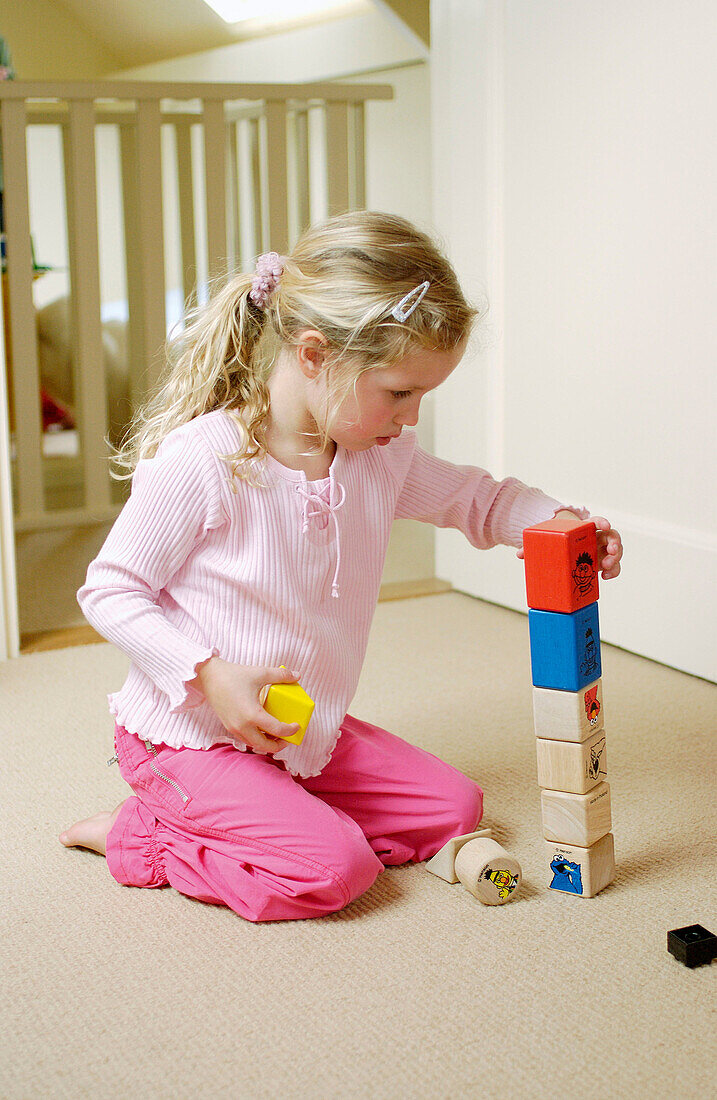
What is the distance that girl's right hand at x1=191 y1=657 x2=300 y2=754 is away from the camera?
88 centimetres

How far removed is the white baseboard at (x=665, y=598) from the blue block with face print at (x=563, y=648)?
0.61 meters

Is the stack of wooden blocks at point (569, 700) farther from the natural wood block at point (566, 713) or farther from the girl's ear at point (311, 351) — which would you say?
the girl's ear at point (311, 351)

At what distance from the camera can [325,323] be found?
91cm

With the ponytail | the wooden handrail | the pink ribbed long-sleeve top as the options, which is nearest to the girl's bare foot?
the pink ribbed long-sleeve top

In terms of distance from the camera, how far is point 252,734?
2.92 ft

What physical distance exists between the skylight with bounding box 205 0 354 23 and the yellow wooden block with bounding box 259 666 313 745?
2.49 m

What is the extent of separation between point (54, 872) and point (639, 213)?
1.11 m

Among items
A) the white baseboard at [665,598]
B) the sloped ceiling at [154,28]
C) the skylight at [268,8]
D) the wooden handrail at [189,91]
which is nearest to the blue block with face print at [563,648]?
the white baseboard at [665,598]

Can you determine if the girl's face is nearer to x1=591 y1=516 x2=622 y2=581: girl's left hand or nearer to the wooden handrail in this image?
x1=591 y1=516 x2=622 y2=581: girl's left hand

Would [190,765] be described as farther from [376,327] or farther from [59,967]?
[376,327]

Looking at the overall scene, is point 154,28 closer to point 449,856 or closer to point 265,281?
point 265,281

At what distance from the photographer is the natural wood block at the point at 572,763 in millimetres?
889

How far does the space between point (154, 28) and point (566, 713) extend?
3.38m

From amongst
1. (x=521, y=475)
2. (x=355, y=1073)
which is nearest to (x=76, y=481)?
(x=521, y=475)
